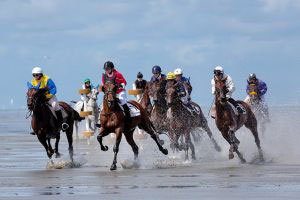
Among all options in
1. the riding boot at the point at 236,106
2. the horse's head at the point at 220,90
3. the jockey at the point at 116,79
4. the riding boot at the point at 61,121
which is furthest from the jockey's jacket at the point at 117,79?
the riding boot at the point at 236,106

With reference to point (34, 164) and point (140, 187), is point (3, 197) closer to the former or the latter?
point (140, 187)

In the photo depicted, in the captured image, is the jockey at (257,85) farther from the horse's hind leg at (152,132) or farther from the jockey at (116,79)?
the jockey at (116,79)

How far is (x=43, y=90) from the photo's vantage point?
25.6 meters

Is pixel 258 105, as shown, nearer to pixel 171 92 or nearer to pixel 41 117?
pixel 171 92

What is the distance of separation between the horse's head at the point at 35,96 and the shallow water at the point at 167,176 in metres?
1.61

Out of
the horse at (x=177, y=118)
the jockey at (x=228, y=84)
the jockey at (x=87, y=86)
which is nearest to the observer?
the jockey at (x=228, y=84)

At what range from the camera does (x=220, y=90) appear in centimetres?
2486

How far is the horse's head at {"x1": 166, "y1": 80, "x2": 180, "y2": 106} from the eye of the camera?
26.0 metres

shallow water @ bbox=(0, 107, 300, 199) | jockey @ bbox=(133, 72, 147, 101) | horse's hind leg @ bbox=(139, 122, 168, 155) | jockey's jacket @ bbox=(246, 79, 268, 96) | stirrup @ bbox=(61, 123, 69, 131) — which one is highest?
jockey @ bbox=(133, 72, 147, 101)

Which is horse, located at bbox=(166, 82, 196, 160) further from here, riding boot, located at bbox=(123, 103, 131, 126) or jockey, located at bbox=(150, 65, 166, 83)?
jockey, located at bbox=(150, 65, 166, 83)

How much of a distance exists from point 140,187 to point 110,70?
6229 millimetres

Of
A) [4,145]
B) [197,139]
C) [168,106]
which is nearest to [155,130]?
[168,106]

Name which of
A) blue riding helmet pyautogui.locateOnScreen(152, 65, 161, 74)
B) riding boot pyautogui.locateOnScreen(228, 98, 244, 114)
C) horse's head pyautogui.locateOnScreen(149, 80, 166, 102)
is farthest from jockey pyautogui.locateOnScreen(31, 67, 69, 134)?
riding boot pyautogui.locateOnScreen(228, 98, 244, 114)

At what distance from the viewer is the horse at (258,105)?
35969mm
